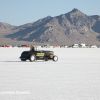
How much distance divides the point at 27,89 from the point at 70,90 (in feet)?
5.14

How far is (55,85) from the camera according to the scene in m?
10.1

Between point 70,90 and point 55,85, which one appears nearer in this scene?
point 70,90

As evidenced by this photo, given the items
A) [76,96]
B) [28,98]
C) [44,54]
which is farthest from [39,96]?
[44,54]

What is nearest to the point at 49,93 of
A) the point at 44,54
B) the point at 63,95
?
the point at 63,95

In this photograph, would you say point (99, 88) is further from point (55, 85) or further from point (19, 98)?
point (19, 98)

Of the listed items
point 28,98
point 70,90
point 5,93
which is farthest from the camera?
point 70,90

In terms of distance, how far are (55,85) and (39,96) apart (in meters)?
2.14

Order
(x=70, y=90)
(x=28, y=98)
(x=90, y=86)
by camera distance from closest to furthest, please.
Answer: (x=28, y=98) → (x=70, y=90) → (x=90, y=86)

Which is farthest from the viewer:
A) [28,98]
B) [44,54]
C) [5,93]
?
[44,54]

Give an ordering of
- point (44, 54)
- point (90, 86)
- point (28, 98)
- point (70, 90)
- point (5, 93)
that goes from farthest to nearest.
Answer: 1. point (44, 54)
2. point (90, 86)
3. point (70, 90)
4. point (5, 93)
5. point (28, 98)

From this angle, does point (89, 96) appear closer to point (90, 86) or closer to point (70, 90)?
point (70, 90)

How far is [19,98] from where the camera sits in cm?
780

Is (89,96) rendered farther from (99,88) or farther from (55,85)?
(55,85)

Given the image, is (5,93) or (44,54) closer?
(5,93)
